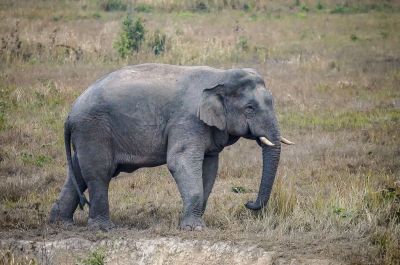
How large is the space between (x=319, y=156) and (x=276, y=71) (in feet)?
29.0

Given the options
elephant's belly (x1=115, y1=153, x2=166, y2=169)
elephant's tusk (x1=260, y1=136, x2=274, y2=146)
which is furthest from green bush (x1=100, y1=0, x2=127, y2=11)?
elephant's tusk (x1=260, y1=136, x2=274, y2=146)

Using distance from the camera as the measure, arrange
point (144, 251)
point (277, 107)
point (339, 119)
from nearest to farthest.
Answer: point (144, 251) < point (339, 119) < point (277, 107)

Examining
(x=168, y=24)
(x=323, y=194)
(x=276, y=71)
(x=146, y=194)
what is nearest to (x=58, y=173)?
(x=146, y=194)

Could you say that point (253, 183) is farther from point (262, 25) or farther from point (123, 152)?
point (262, 25)

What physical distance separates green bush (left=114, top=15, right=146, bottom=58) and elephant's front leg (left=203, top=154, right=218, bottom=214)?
46.3 feet

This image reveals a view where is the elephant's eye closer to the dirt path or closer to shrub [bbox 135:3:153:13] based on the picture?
the dirt path

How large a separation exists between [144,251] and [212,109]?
1927 mm

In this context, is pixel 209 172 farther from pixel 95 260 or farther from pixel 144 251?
pixel 95 260

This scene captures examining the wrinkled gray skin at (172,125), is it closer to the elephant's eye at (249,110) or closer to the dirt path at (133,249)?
the elephant's eye at (249,110)

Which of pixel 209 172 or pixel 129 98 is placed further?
pixel 209 172

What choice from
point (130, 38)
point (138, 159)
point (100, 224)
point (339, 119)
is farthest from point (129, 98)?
point (130, 38)

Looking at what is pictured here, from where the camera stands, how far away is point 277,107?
2103cm

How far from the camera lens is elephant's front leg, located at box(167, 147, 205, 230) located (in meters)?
11.6

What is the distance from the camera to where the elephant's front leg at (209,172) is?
40.0 ft
